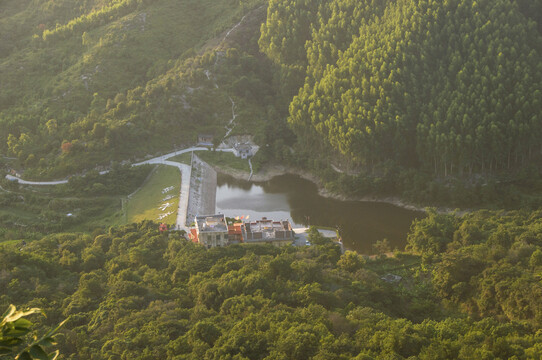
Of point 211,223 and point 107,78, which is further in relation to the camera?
point 107,78

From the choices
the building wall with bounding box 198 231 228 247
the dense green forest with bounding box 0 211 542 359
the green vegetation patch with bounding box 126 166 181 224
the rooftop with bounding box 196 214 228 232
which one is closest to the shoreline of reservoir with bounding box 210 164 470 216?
the green vegetation patch with bounding box 126 166 181 224

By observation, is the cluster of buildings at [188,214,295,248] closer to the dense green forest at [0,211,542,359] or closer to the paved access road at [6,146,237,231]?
the dense green forest at [0,211,542,359]

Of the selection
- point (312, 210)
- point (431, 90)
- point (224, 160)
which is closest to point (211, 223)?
point (312, 210)

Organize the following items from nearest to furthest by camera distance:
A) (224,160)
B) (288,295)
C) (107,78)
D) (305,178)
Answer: (288,295) < (305,178) < (224,160) < (107,78)

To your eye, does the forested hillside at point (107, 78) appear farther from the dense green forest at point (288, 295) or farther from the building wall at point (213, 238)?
the building wall at point (213, 238)

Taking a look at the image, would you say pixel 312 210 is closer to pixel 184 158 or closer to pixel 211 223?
pixel 211 223

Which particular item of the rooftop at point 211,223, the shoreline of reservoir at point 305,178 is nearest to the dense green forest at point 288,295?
the rooftop at point 211,223
